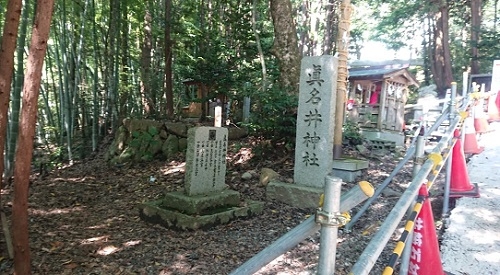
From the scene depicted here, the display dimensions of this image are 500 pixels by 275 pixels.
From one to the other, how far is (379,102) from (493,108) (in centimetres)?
285

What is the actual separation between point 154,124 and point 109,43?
10.3 ft

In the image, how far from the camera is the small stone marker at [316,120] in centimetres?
478

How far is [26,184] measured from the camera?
2.90m

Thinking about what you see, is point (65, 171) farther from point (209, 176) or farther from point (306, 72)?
point (306, 72)

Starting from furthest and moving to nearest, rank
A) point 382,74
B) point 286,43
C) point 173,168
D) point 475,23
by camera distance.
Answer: point 475,23, point 382,74, point 173,168, point 286,43

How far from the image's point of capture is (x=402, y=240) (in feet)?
5.06

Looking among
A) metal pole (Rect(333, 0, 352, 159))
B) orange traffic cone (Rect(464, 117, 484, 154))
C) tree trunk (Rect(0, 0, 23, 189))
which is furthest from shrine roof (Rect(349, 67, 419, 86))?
tree trunk (Rect(0, 0, 23, 189))

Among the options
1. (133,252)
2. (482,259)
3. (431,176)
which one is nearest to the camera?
(431,176)

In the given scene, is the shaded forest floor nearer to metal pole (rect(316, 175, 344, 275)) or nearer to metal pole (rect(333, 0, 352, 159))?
metal pole (rect(333, 0, 352, 159))

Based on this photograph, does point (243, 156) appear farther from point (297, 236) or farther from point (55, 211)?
point (297, 236)

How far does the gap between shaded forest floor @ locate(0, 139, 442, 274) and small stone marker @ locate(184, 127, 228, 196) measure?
0.61m

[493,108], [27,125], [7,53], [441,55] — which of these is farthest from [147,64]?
[441,55]

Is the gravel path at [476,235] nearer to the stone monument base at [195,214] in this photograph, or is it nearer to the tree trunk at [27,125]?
the stone monument base at [195,214]

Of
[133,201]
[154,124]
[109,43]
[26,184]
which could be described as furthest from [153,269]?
[109,43]
